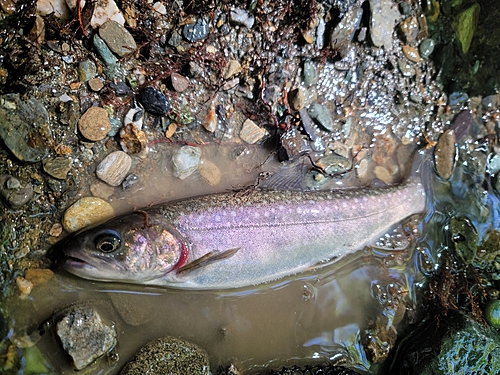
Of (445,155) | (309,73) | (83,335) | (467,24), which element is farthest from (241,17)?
(83,335)

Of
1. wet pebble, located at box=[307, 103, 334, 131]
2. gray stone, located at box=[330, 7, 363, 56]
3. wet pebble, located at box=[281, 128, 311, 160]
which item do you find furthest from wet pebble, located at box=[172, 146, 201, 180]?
gray stone, located at box=[330, 7, 363, 56]

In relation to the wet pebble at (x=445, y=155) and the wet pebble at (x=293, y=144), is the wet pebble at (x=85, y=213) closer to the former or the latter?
the wet pebble at (x=293, y=144)

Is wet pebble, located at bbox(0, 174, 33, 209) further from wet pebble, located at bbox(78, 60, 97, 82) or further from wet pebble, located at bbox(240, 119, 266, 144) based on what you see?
wet pebble, located at bbox(240, 119, 266, 144)

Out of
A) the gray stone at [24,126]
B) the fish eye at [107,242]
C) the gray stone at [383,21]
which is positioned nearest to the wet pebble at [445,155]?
the gray stone at [383,21]

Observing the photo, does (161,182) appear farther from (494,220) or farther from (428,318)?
(494,220)

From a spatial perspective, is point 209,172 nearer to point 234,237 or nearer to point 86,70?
point 234,237

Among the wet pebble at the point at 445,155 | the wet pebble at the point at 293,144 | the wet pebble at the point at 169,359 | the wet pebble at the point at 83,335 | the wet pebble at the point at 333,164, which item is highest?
the wet pebble at the point at 293,144

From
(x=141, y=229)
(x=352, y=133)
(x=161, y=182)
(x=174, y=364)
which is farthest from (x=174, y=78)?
(x=174, y=364)
